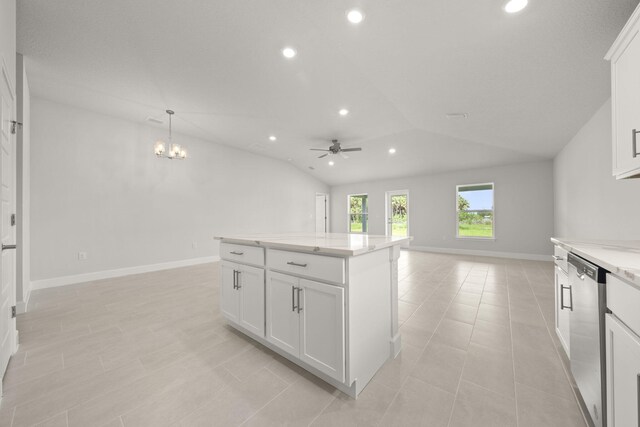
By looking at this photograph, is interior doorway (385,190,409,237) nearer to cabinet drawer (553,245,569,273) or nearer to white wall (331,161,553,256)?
white wall (331,161,553,256)

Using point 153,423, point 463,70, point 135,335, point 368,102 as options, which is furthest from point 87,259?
point 463,70

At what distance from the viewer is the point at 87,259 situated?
4039mm

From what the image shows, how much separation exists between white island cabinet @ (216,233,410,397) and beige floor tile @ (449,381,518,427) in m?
0.49

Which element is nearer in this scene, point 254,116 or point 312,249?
point 312,249

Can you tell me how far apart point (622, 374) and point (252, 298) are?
1952 millimetres

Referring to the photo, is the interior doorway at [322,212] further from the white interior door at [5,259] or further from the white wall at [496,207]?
the white interior door at [5,259]

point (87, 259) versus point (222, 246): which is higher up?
point (222, 246)

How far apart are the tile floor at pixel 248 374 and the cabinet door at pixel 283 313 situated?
190 mm

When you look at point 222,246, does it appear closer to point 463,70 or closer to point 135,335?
point 135,335

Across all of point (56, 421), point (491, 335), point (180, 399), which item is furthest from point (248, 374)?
point (491, 335)

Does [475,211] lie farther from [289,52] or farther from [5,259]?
[5,259]

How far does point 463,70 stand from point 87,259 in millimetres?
6134

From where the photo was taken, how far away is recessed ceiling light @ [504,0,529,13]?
1.64 metres

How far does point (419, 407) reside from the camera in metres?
1.32
